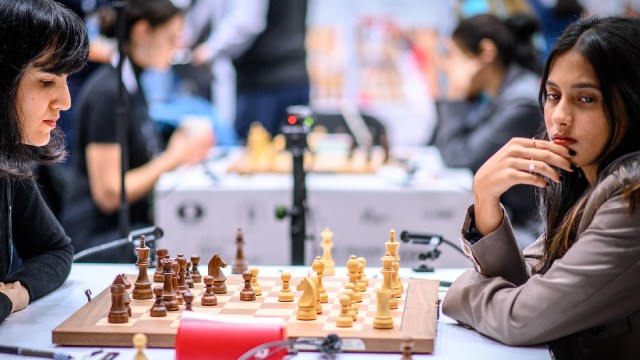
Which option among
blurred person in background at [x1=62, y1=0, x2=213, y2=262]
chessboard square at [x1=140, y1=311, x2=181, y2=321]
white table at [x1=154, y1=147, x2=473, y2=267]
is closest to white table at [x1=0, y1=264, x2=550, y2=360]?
chessboard square at [x1=140, y1=311, x2=181, y2=321]

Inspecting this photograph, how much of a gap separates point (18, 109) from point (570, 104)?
1262 millimetres

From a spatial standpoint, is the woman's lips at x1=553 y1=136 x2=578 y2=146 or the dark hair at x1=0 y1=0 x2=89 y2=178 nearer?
the woman's lips at x1=553 y1=136 x2=578 y2=146

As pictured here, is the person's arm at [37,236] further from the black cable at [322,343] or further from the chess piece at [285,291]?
the black cable at [322,343]

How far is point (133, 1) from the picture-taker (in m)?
5.11

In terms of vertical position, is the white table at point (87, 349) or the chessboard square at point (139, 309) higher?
the chessboard square at point (139, 309)

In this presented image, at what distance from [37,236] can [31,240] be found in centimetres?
2

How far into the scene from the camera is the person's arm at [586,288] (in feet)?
5.25

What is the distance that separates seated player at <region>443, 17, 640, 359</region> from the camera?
161 centimetres

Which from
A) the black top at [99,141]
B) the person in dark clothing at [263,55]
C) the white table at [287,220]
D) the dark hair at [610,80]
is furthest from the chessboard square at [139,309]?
the person in dark clothing at [263,55]

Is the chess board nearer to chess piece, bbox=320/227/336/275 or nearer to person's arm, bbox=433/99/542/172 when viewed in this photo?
chess piece, bbox=320/227/336/275

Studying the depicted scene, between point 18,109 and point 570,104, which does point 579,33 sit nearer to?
point 570,104

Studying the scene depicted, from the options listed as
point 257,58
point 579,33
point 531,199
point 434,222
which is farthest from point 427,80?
point 579,33

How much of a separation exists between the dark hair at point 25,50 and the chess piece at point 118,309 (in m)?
0.48

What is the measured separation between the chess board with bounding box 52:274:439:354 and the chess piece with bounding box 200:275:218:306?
1 cm
